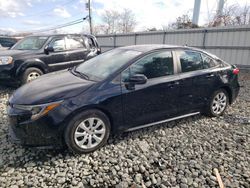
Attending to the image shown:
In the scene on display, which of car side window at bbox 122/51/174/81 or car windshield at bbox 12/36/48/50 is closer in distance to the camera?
car side window at bbox 122/51/174/81

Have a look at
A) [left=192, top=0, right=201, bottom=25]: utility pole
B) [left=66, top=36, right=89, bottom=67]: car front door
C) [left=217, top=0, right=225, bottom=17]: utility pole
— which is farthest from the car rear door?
[left=192, top=0, right=201, bottom=25]: utility pole

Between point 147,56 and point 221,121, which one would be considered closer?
point 147,56

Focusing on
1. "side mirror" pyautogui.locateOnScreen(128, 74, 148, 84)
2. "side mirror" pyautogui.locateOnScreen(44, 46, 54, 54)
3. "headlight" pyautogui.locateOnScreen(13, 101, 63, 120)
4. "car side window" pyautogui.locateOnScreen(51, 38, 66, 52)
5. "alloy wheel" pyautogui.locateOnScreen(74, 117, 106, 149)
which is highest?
"car side window" pyautogui.locateOnScreen(51, 38, 66, 52)

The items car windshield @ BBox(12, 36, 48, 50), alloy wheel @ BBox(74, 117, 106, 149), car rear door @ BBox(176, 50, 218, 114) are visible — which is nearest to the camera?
alloy wheel @ BBox(74, 117, 106, 149)

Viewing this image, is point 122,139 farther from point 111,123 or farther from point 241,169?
point 241,169

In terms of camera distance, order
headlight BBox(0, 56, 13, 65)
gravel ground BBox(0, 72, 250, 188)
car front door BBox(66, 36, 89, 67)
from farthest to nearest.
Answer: car front door BBox(66, 36, 89, 67), headlight BBox(0, 56, 13, 65), gravel ground BBox(0, 72, 250, 188)

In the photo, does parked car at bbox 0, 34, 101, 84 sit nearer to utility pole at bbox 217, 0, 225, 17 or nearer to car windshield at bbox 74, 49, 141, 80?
car windshield at bbox 74, 49, 141, 80

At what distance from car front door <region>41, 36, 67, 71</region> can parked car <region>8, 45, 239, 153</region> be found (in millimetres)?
2758

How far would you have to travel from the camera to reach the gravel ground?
7.71ft

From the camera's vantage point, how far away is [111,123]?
A: 2.97 meters

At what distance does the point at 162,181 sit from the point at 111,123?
109 centimetres

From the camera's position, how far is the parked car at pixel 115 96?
258 centimetres

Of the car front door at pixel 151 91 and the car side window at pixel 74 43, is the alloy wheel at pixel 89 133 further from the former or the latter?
the car side window at pixel 74 43

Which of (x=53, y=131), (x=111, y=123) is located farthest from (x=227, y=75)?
(x=53, y=131)
